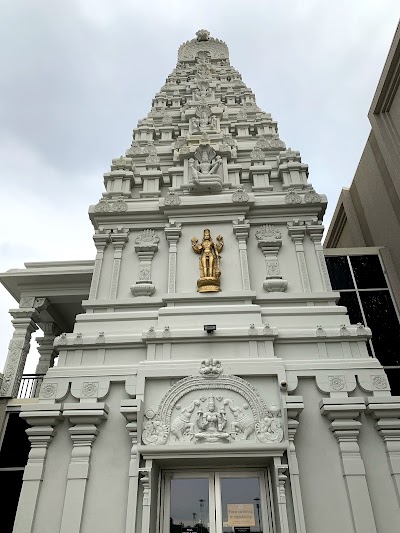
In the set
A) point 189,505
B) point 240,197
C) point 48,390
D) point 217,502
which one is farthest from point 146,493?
point 240,197

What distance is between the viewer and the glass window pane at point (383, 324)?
472 inches

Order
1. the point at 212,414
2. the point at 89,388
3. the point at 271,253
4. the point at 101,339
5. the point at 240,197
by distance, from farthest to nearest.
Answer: the point at 240,197
the point at 271,253
the point at 101,339
the point at 89,388
the point at 212,414

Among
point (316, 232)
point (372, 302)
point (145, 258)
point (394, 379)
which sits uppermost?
point (372, 302)

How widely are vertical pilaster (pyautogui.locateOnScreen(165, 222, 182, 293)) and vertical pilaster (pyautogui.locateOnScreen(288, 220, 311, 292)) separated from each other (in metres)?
2.75

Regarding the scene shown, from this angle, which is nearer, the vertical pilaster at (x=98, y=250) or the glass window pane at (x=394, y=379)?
the vertical pilaster at (x=98, y=250)

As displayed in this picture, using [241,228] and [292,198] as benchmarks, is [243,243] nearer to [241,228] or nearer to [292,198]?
[241,228]

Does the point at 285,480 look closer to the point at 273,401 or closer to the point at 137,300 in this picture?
the point at 273,401

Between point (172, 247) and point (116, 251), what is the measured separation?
138 centimetres

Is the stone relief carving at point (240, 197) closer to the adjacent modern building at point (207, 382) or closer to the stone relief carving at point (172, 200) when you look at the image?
the adjacent modern building at point (207, 382)

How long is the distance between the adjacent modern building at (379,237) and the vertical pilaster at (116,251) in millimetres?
7010

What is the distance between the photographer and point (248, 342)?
8.13m

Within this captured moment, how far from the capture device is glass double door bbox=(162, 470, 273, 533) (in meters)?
6.63

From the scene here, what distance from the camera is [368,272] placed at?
13984 mm

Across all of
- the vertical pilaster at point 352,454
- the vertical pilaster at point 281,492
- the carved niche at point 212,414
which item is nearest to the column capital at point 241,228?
the carved niche at point 212,414
